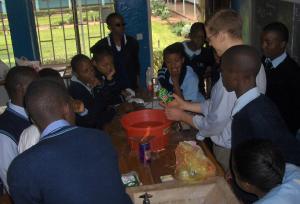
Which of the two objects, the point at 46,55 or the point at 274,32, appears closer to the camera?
the point at 274,32

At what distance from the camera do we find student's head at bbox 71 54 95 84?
11.7 feet

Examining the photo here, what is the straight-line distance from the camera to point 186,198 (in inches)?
96.1

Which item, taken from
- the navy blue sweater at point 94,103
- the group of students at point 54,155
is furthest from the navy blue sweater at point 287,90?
the group of students at point 54,155

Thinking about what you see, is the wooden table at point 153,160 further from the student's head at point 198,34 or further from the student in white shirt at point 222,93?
the student's head at point 198,34

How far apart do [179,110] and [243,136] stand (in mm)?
753

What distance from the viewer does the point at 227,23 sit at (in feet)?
8.95

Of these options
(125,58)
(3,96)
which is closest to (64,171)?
(125,58)

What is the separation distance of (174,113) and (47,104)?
4.14 ft

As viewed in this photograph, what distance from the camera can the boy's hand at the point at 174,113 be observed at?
2.98m

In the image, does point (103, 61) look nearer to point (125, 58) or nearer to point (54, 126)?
point (125, 58)

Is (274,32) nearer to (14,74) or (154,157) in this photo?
(154,157)

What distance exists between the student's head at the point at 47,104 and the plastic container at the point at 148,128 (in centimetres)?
97

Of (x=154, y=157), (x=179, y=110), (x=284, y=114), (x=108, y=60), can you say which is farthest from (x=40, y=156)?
(x=284, y=114)

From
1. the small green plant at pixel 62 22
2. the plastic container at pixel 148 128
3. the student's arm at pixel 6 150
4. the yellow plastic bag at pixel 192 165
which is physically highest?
the small green plant at pixel 62 22
